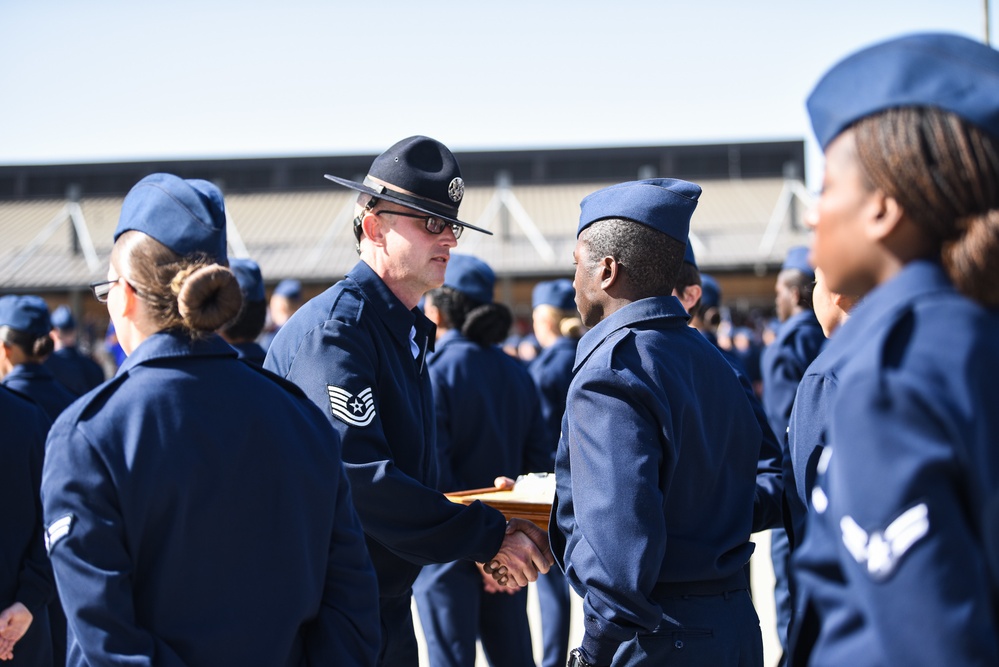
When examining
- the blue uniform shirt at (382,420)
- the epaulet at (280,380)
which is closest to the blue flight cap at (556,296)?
the blue uniform shirt at (382,420)

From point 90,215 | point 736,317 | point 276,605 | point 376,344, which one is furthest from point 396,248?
point 90,215

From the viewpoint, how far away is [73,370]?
10062 mm

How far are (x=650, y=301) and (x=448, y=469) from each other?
317cm

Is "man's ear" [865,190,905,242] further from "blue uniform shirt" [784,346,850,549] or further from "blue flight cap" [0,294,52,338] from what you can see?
"blue flight cap" [0,294,52,338]

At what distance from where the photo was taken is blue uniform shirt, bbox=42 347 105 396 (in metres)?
9.91

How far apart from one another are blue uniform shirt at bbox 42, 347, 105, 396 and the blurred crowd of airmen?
6.59 m

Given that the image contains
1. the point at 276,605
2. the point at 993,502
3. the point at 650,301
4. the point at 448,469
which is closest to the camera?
the point at 993,502

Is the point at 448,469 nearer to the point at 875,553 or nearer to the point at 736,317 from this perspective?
the point at 875,553

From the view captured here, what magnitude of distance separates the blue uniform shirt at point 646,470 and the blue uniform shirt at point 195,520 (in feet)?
2.34

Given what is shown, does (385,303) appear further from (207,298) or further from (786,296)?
(786,296)

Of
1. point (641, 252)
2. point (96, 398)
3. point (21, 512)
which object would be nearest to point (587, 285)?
point (641, 252)

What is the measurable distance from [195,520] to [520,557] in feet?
4.69

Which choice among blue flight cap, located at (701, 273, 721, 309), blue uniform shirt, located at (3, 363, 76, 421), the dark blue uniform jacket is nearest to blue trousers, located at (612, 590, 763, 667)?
the dark blue uniform jacket

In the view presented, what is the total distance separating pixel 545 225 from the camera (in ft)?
102
